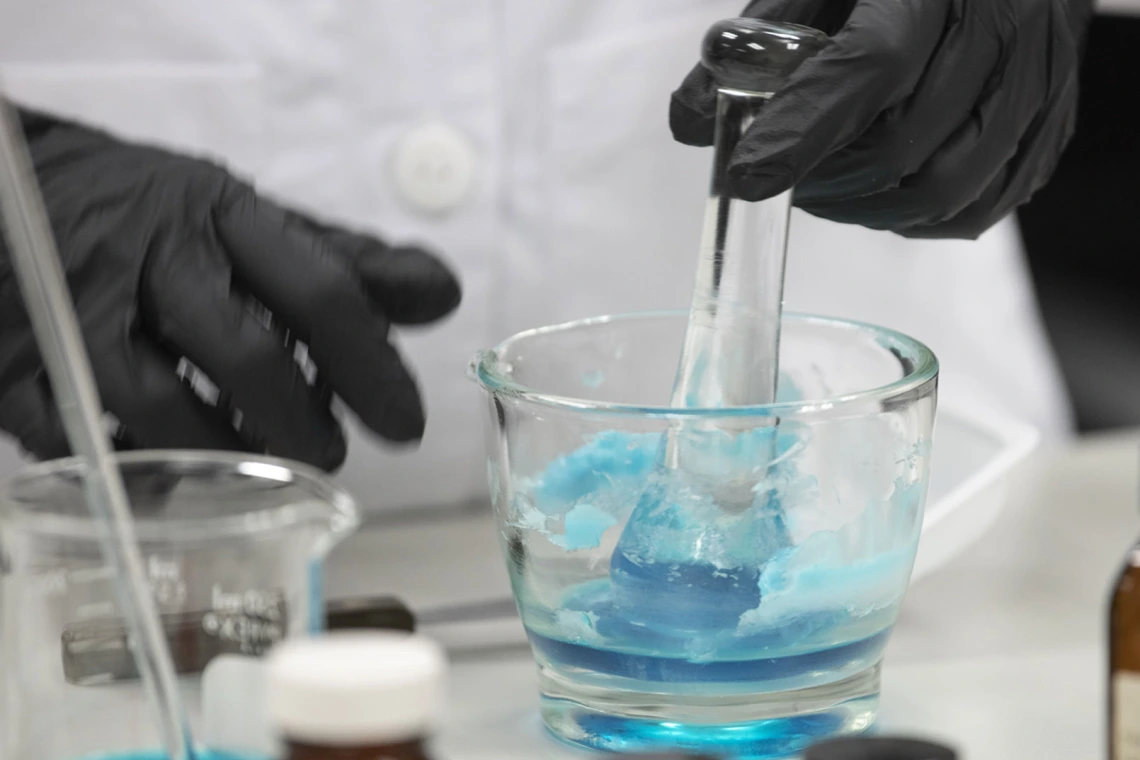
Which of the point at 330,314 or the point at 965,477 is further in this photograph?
the point at 965,477

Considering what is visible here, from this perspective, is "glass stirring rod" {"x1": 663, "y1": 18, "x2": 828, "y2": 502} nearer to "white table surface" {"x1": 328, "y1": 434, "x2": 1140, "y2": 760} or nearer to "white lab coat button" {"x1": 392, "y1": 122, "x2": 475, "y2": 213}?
"white table surface" {"x1": 328, "y1": 434, "x2": 1140, "y2": 760}

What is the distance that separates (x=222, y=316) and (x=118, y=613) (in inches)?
10.4

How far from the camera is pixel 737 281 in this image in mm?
678

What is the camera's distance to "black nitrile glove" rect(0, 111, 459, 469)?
77cm

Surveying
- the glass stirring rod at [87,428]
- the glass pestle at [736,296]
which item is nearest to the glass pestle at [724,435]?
the glass pestle at [736,296]

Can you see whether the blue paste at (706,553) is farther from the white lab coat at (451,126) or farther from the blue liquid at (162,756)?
the white lab coat at (451,126)

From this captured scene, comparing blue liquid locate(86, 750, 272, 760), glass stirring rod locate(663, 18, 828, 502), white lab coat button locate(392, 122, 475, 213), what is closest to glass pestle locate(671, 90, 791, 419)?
glass stirring rod locate(663, 18, 828, 502)

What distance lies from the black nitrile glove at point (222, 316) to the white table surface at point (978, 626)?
173 millimetres

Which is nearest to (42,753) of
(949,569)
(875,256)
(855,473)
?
(855,473)

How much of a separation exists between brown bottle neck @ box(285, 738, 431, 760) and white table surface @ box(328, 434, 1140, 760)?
30 cm

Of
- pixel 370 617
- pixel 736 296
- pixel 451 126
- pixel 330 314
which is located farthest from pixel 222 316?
pixel 451 126

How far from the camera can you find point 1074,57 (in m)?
0.89

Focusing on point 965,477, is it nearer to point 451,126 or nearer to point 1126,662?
point 1126,662

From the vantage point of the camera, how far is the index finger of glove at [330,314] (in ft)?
2.53
